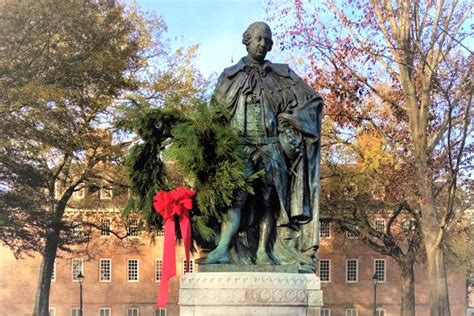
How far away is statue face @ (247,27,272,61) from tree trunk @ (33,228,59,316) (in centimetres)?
2089

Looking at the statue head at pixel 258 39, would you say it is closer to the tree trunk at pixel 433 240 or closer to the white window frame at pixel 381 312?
the tree trunk at pixel 433 240

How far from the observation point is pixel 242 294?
680cm

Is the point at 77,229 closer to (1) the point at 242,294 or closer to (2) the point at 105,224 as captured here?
(2) the point at 105,224

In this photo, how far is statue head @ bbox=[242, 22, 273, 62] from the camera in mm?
7754

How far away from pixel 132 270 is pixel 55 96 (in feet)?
117

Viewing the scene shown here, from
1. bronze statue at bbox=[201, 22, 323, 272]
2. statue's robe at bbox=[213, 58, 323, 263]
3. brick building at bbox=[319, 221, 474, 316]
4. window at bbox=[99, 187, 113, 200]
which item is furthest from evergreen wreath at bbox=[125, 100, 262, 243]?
brick building at bbox=[319, 221, 474, 316]

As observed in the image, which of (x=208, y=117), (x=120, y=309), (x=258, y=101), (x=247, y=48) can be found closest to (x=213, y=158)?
(x=208, y=117)

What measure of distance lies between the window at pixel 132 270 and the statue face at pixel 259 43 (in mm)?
Answer: 49918

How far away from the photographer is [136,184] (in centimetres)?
759

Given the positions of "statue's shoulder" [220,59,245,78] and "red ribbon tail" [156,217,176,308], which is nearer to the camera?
"red ribbon tail" [156,217,176,308]

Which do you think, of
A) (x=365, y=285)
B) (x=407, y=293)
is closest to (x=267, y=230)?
(x=407, y=293)

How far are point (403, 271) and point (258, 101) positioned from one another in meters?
25.1

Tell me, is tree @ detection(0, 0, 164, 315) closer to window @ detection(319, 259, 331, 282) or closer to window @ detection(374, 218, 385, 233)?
window @ detection(374, 218, 385, 233)

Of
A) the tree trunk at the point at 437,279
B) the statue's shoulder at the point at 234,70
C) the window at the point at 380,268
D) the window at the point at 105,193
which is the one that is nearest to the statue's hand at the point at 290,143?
the statue's shoulder at the point at 234,70
